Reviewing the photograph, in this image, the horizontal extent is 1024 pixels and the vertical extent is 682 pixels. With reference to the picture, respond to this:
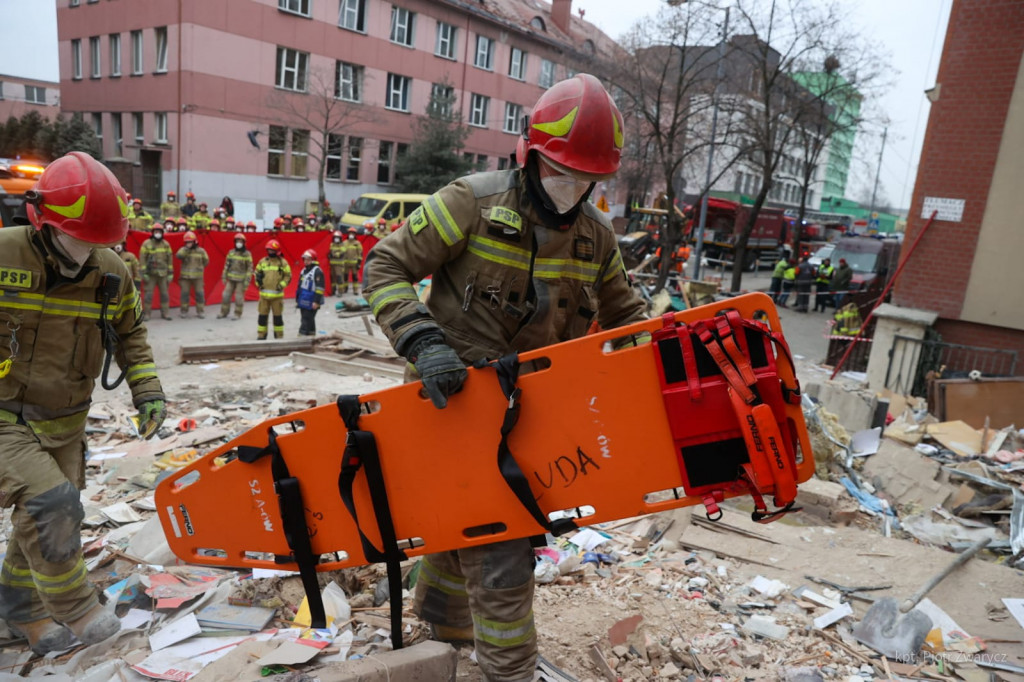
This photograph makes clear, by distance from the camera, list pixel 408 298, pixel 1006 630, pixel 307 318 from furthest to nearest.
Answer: pixel 307 318 → pixel 1006 630 → pixel 408 298

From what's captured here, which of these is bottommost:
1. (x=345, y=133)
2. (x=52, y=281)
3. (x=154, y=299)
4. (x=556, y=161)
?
(x=154, y=299)

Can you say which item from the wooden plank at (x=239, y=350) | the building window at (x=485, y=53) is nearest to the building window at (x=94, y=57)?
the building window at (x=485, y=53)

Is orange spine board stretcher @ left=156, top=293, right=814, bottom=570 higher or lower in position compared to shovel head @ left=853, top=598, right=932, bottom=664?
higher

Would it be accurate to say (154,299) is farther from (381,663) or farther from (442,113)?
(442,113)

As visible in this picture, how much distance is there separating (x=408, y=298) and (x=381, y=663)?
1.34m

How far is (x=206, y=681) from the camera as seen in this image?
2650mm

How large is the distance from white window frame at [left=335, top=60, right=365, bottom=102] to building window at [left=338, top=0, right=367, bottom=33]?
4.88ft

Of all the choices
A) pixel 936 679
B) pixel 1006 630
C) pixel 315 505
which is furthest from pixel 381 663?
pixel 1006 630

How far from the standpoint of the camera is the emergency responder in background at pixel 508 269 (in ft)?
8.18

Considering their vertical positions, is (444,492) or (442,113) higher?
(442,113)

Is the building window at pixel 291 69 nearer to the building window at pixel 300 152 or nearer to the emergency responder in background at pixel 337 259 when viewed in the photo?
the building window at pixel 300 152

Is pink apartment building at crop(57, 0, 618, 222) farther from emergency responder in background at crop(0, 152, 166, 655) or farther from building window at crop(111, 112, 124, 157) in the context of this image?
emergency responder in background at crop(0, 152, 166, 655)

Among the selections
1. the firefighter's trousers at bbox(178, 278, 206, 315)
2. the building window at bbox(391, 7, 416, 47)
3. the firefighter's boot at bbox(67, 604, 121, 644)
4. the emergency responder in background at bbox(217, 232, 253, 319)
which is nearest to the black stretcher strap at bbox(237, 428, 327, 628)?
the firefighter's boot at bbox(67, 604, 121, 644)

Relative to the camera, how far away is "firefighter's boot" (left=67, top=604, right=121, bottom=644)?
3.12 meters
